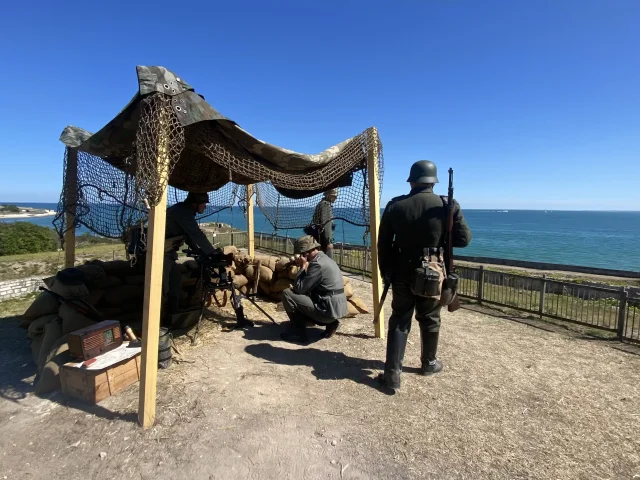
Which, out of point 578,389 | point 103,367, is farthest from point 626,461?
point 103,367

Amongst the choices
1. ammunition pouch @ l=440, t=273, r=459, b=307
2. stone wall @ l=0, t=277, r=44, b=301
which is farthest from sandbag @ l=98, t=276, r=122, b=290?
ammunition pouch @ l=440, t=273, r=459, b=307

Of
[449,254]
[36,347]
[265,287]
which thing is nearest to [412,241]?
[449,254]

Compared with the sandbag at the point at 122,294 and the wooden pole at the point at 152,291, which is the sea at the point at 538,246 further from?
the wooden pole at the point at 152,291

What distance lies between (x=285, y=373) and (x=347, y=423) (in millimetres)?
1093

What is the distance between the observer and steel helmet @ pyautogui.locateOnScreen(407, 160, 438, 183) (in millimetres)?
3501

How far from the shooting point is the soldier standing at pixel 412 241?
344cm

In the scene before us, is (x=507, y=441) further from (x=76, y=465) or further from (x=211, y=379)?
(x=76, y=465)

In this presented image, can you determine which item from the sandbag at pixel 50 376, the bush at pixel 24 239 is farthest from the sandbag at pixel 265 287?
the bush at pixel 24 239

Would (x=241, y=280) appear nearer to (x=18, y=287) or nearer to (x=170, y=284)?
(x=170, y=284)

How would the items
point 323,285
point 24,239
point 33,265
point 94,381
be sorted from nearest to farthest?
1. point 94,381
2. point 323,285
3. point 33,265
4. point 24,239

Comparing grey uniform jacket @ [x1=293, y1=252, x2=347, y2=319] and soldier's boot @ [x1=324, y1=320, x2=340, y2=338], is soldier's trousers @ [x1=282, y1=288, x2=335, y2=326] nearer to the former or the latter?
grey uniform jacket @ [x1=293, y1=252, x2=347, y2=319]

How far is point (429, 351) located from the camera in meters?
3.75

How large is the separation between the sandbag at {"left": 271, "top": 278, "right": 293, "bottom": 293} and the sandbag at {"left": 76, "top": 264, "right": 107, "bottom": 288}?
2.86m

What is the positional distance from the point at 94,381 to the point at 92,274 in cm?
266
